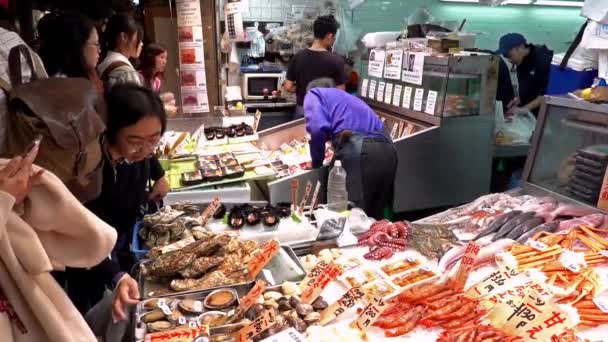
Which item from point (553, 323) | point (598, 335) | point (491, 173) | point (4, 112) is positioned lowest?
point (491, 173)

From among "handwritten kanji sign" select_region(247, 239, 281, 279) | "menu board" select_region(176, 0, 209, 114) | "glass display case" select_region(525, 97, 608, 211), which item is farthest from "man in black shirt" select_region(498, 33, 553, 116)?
"handwritten kanji sign" select_region(247, 239, 281, 279)

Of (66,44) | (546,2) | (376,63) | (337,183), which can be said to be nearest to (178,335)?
(66,44)

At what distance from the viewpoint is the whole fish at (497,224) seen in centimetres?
271

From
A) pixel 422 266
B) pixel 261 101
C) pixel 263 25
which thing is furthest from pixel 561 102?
pixel 263 25

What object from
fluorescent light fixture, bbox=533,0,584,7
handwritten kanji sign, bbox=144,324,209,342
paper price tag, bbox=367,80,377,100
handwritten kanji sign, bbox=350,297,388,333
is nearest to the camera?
handwritten kanji sign, bbox=144,324,209,342

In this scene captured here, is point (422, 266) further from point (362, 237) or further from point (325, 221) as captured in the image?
point (325, 221)

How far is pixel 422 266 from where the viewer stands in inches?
90.3

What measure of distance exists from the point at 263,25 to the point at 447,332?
651 centimetres

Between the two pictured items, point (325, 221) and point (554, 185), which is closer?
point (325, 221)

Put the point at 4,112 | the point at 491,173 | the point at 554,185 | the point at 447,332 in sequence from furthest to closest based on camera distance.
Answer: the point at 491,173, the point at 554,185, the point at 447,332, the point at 4,112

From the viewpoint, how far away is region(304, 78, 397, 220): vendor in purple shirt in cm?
404

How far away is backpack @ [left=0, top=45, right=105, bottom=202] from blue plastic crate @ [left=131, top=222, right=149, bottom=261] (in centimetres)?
97

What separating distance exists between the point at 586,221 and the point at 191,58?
406 cm

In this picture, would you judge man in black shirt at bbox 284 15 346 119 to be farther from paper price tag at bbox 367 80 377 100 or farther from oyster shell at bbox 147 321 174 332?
oyster shell at bbox 147 321 174 332
